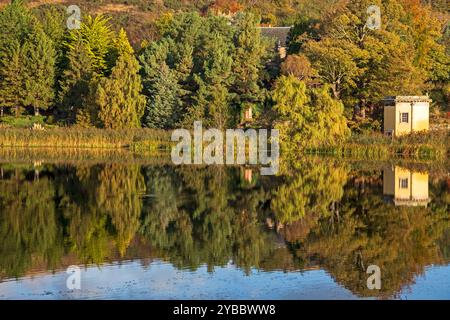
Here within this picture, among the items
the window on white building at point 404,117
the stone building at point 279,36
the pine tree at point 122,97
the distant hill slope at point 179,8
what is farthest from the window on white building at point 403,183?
the distant hill slope at point 179,8

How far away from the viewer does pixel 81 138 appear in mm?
40938

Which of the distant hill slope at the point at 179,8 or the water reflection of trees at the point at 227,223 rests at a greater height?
the distant hill slope at the point at 179,8

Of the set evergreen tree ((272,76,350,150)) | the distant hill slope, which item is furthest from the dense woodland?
the distant hill slope

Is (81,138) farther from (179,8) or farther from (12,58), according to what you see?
(179,8)

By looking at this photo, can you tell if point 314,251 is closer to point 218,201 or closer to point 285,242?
point 285,242

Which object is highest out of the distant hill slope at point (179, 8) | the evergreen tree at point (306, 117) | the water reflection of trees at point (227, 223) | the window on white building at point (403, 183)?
the distant hill slope at point (179, 8)

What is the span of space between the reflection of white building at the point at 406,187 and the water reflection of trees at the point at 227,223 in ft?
1.09

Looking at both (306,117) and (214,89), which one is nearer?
(306,117)

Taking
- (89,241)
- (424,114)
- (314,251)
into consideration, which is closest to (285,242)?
(314,251)

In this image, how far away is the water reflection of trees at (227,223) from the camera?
13758 millimetres

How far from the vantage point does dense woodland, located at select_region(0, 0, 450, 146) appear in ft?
137

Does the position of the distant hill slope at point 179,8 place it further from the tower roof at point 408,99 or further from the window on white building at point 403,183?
the window on white building at point 403,183

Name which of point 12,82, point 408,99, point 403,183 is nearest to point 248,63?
point 408,99

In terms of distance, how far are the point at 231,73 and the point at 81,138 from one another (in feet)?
28.0
